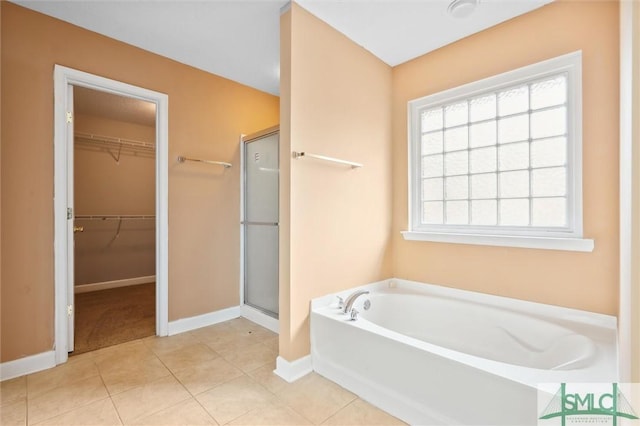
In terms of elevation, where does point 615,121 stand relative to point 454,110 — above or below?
below

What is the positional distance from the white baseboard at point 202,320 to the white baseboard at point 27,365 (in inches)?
29.6

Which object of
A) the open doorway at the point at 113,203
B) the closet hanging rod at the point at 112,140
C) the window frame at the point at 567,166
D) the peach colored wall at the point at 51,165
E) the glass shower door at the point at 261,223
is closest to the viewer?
the window frame at the point at 567,166

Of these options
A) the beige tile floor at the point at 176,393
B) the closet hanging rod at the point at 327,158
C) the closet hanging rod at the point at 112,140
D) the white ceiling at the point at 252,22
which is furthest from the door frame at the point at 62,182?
the closet hanging rod at the point at 112,140

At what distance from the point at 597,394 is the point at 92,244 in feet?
16.7

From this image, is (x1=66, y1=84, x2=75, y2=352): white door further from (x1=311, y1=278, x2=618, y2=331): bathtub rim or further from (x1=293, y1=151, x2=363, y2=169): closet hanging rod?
(x1=311, y1=278, x2=618, y2=331): bathtub rim

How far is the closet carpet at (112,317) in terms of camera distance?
2.40 meters

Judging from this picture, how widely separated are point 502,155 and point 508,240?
61 centimetres

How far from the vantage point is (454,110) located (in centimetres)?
236

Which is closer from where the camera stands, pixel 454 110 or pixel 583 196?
pixel 583 196

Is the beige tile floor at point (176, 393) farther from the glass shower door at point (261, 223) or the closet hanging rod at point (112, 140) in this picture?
the closet hanging rod at point (112, 140)

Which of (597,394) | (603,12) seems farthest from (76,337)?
(603,12)

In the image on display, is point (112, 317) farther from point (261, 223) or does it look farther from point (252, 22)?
point (252, 22)

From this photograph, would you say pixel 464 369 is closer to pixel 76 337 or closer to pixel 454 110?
pixel 454 110

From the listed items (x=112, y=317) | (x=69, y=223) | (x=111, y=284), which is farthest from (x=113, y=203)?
(x=69, y=223)
